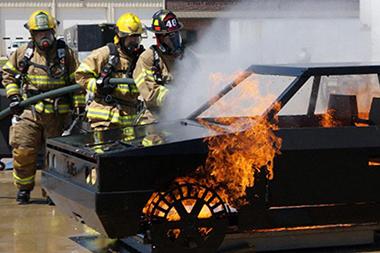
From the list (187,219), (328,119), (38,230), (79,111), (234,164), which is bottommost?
(38,230)

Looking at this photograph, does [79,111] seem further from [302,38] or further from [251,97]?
[302,38]

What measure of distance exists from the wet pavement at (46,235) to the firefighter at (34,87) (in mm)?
439

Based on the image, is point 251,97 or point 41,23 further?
point 41,23

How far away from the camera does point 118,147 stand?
5844 mm

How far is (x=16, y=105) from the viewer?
8594mm

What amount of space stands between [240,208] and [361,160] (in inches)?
36.6

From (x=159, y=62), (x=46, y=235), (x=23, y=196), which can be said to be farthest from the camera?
(x=23, y=196)

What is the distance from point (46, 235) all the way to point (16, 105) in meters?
1.84

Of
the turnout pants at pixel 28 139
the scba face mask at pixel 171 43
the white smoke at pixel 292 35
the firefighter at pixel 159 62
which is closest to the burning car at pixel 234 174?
the firefighter at pixel 159 62

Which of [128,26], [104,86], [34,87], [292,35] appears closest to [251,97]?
[104,86]

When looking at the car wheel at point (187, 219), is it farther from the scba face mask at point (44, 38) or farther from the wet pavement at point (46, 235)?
the scba face mask at point (44, 38)

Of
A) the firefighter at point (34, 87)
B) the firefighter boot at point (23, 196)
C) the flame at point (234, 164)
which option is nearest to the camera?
the flame at point (234, 164)

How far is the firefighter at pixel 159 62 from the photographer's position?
790 cm

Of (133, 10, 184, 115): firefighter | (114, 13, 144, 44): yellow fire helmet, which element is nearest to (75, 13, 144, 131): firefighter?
(114, 13, 144, 44): yellow fire helmet
